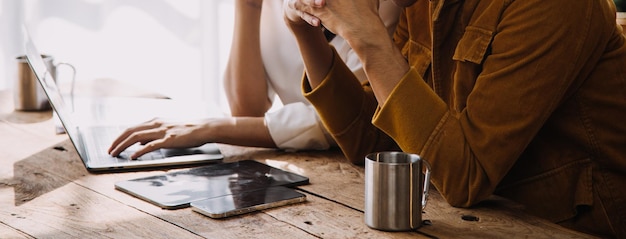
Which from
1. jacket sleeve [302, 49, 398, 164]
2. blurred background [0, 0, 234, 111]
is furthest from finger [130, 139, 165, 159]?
blurred background [0, 0, 234, 111]

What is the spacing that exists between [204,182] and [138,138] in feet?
1.01

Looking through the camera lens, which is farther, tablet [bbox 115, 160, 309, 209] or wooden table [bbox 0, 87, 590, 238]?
tablet [bbox 115, 160, 309, 209]

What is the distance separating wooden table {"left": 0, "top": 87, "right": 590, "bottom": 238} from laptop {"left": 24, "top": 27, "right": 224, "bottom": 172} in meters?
0.03

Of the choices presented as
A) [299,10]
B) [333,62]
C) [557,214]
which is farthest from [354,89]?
[557,214]

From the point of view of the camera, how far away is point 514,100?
130cm

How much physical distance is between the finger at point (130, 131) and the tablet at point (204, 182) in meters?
0.21

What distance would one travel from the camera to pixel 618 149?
140cm

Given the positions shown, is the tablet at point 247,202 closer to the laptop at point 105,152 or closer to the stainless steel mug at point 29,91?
the laptop at point 105,152

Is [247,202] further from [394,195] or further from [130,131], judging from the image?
[130,131]

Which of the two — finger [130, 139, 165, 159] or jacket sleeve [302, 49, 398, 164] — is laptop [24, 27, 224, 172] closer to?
finger [130, 139, 165, 159]

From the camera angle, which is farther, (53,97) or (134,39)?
(134,39)

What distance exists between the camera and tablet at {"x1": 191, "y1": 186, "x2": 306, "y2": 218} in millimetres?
1278

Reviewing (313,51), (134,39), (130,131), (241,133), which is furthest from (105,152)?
(134,39)

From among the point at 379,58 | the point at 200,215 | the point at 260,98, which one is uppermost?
the point at 379,58
